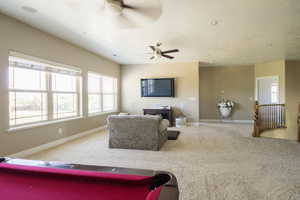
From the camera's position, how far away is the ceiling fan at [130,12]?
212cm

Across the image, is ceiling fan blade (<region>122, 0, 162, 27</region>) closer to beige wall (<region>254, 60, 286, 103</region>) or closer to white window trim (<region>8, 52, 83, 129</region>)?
white window trim (<region>8, 52, 83, 129</region>)

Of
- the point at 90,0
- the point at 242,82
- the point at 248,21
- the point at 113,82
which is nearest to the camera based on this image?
the point at 90,0

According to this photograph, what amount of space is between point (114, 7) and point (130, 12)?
242 mm

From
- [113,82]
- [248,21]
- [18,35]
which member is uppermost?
[248,21]

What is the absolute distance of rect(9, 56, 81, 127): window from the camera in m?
3.46

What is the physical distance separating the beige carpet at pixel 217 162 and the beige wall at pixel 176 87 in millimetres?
2544

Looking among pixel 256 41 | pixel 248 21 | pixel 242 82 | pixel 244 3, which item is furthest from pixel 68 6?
pixel 242 82

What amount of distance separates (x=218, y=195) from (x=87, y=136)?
13.6 feet

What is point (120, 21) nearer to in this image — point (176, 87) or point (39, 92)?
point (39, 92)

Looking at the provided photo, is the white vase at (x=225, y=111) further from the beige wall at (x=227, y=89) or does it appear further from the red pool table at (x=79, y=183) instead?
the red pool table at (x=79, y=183)

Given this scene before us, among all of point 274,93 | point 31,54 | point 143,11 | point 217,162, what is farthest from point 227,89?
point 31,54

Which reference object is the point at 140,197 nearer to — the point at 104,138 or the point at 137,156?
the point at 137,156

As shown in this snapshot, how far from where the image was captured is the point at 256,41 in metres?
4.59

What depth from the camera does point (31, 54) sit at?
143 inches
